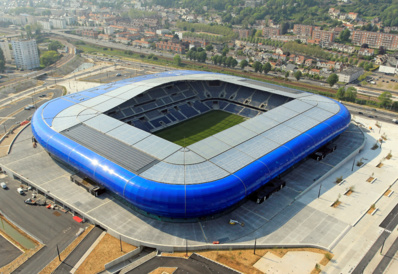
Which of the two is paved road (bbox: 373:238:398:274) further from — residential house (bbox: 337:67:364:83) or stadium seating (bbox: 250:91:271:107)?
residential house (bbox: 337:67:364:83)

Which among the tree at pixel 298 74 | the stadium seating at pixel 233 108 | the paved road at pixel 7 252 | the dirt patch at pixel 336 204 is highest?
the tree at pixel 298 74

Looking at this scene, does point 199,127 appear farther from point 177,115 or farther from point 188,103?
point 188,103

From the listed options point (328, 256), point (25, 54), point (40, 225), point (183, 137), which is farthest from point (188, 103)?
point (25, 54)

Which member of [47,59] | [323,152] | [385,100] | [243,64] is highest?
[47,59]

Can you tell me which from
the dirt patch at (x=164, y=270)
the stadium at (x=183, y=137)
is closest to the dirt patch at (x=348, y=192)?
the stadium at (x=183, y=137)

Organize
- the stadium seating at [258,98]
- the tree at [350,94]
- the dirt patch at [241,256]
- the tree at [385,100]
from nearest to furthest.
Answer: the dirt patch at [241,256], the stadium seating at [258,98], the tree at [385,100], the tree at [350,94]

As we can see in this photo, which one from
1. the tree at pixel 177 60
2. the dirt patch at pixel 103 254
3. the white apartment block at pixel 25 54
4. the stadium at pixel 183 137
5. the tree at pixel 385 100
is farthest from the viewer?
the tree at pixel 177 60

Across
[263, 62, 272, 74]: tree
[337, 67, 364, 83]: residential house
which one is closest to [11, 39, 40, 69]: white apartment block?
[263, 62, 272, 74]: tree

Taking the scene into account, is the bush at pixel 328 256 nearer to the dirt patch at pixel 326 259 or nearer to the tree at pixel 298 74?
the dirt patch at pixel 326 259
